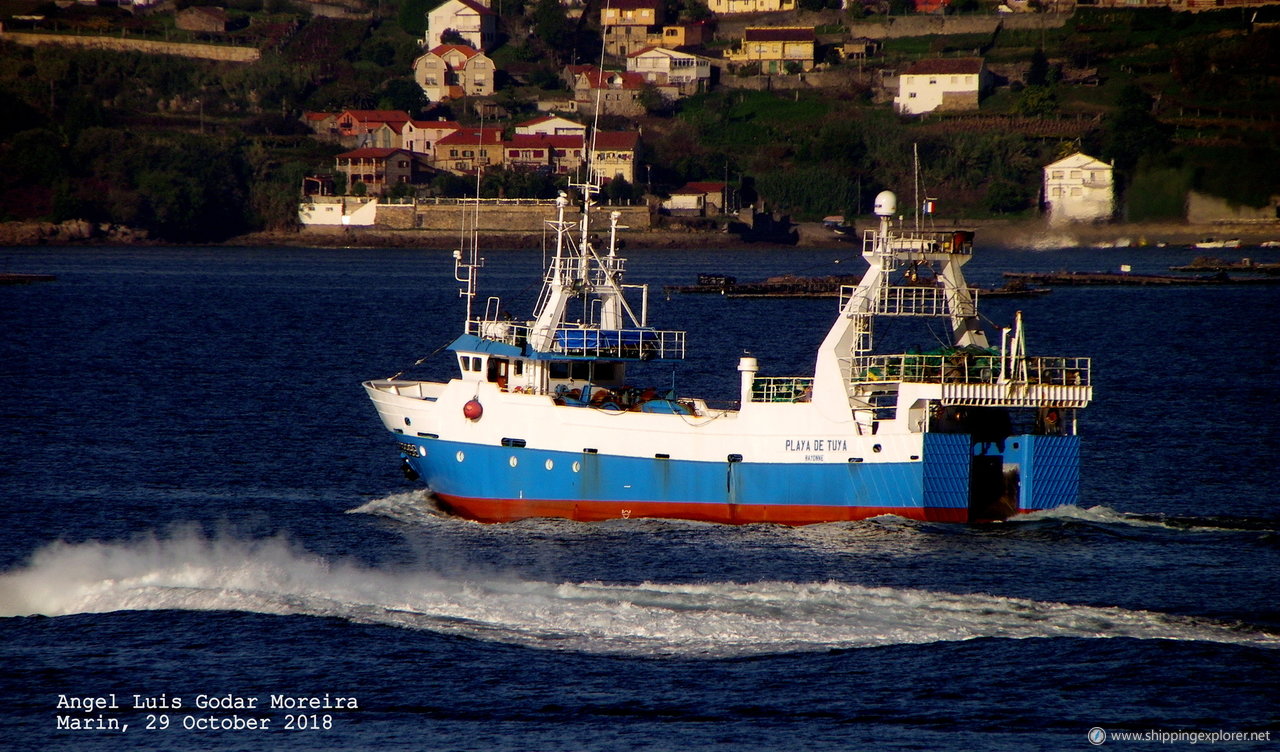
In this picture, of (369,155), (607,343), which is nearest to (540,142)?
(369,155)

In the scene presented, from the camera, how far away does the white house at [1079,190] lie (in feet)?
478

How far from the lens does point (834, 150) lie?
19050 cm

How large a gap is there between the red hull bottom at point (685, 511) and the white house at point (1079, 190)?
109 meters

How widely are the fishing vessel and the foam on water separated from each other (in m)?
6.22

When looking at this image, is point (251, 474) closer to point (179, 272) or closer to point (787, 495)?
point (787, 495)

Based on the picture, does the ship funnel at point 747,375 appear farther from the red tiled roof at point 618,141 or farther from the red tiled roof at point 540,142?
the red tiled roof at point 540,142

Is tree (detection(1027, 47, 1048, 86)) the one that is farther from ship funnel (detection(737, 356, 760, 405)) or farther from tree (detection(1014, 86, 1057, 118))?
ship funnel (detection(737, 356, 760, 405))

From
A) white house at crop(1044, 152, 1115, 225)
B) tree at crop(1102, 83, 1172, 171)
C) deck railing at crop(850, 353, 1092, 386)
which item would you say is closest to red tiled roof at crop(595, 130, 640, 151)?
white house at crop(1044, 152, 1115, 225)

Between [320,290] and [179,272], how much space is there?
26.1m

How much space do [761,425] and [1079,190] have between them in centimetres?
12092

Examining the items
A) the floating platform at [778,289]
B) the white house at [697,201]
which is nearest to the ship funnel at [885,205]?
the floating platform at [778,289]

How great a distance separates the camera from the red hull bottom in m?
39.4

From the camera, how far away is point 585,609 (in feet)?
106

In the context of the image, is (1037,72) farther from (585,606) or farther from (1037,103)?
(585,606)
